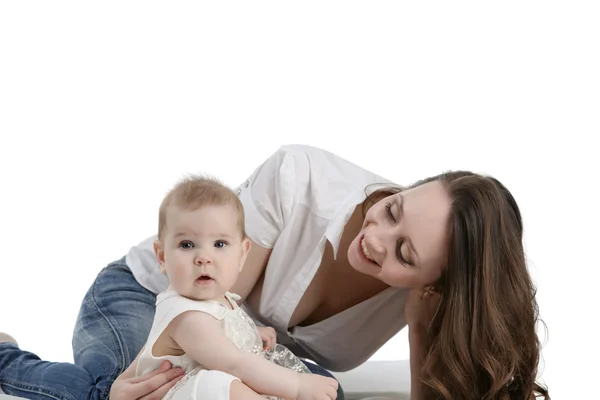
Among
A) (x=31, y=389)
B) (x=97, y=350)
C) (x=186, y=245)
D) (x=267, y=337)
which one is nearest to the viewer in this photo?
(x=186, y=245)

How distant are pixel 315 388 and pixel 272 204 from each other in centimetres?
88

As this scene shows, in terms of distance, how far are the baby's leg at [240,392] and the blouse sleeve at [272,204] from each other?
2.81 ft

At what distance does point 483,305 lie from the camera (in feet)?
8.73

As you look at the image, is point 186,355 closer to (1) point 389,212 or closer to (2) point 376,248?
(2) point 376,248

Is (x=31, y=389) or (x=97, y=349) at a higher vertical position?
(x=97, y=349)

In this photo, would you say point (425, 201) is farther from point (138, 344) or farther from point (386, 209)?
point (138, 344)

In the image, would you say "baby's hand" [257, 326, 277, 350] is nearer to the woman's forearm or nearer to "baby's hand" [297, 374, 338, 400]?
"baby's hand" [297, 374, 338, 400]

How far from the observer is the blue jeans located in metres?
2.90

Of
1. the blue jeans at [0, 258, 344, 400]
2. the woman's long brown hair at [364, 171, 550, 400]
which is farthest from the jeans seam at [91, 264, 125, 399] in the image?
the woman's long brown hair at [364, 171, 550, 400]

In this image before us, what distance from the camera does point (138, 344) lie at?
308 cm

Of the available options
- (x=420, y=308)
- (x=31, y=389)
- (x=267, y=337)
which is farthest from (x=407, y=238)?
(x=31, y=389)

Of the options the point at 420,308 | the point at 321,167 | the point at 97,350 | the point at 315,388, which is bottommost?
the point at 97,350

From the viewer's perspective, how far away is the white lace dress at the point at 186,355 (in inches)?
88.3

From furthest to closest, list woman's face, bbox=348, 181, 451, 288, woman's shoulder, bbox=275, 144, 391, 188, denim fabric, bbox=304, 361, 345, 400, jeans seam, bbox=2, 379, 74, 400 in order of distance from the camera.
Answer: woman's shoulder, bbox=275, 144, 391, 188
denim fabric, bbox=304, 361, 345, 400
jeans seam, bbox=2, 379, 74, 400
woman's face, bbox=348, 181, 451, 288
